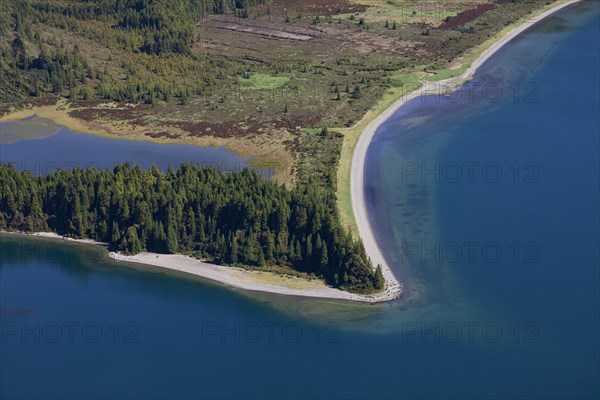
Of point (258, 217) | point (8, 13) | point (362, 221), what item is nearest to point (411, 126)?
point (362, 221)

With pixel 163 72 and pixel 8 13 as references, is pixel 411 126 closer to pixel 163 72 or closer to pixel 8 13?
→ pixel 163 72

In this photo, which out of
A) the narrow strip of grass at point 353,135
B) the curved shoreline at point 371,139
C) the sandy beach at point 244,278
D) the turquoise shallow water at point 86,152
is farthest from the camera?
the turquoise shallow water at point 86,152

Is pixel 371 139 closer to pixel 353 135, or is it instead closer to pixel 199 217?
pixel 353 135

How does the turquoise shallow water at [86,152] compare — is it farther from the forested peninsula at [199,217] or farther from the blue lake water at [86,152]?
the forested peninsula at [199,217]

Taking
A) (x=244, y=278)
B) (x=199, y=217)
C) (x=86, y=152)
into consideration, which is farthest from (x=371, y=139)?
(x=244, y=278)

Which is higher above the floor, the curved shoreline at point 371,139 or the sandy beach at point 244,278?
the curved shoreline at point 371,139

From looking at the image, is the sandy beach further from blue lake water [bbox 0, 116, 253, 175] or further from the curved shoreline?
blue lake water [bbox 0, 116, 253, 175]

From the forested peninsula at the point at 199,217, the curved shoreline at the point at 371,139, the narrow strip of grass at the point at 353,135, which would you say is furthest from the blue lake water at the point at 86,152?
the curved shoreline at the point at 371,139
